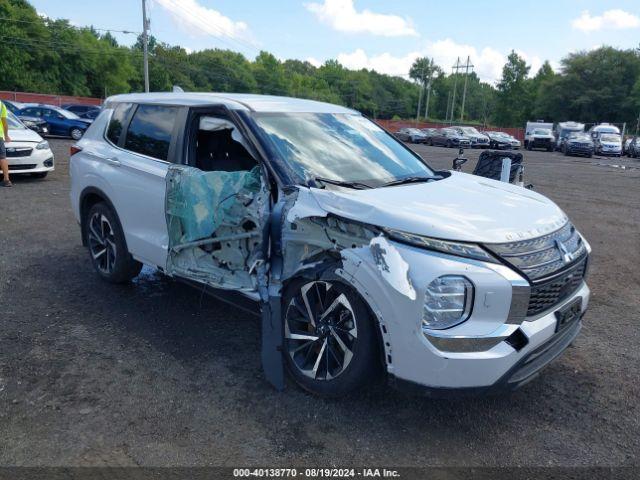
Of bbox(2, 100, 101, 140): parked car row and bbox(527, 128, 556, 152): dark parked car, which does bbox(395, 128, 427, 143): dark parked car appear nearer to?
bbox(527, 128, 556, 152): dark parked car

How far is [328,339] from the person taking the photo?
10.7 ft

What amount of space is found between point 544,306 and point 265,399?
1.75 metres

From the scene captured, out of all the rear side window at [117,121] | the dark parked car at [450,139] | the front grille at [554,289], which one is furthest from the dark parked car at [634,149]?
the rear side window at [117,121]

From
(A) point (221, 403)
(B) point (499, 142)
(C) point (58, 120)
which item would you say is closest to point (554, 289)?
(A) point (221, 403)

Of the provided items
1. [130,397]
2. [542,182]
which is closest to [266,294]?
[130,397]

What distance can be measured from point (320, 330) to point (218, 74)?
100770 millimetres

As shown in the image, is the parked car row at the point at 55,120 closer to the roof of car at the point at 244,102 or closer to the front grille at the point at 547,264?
the roof of car at the point at 244,102

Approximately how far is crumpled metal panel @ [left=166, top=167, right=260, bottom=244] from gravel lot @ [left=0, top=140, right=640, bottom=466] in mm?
892

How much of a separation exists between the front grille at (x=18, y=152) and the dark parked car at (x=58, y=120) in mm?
13156

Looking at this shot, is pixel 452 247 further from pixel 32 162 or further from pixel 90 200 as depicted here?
pixel 32 162

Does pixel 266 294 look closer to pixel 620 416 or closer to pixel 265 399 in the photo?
pixel 265 399

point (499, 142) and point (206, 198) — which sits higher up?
point (206, 198)

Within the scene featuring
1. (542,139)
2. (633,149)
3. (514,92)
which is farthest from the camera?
(514,92)

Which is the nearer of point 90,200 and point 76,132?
point 90,200
